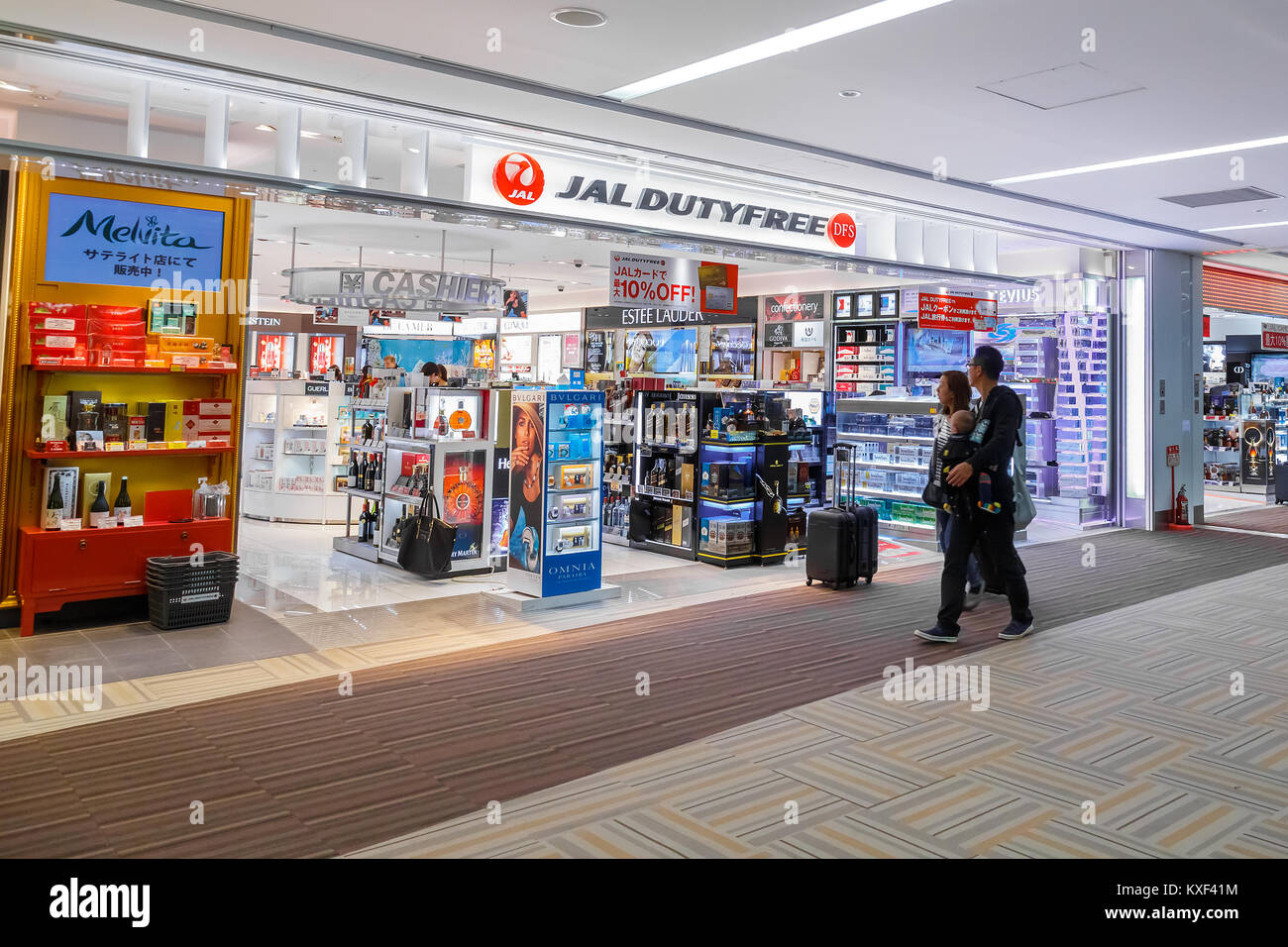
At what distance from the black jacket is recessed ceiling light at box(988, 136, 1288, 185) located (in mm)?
3042

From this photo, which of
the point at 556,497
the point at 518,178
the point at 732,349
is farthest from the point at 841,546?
the point at 732,349

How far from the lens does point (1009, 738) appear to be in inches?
159

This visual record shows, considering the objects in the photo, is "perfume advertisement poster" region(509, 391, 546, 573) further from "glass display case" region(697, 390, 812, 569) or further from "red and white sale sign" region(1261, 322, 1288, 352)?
"red and white sale sign" region(1261, 322, 1288, 352)

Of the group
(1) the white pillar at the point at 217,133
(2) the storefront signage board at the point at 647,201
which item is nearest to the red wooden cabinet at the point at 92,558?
(1) the white pillar at the point at 217,133

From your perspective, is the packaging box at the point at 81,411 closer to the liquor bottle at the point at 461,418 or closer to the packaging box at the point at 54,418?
the packaging box at the point at 54,418

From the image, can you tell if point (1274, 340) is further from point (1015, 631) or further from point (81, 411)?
point (81, 411)

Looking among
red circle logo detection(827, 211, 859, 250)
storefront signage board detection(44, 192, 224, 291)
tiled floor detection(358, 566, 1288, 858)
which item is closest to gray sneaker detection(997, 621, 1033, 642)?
tiled floor detection(358, 566, 1288, 858)

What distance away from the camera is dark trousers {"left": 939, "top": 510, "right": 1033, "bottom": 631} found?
5484 mm

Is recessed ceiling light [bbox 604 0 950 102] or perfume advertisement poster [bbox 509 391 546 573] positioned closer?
recessed ceiling light [bbox 604 0 950 102]

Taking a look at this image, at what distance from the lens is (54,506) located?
5.68 meters

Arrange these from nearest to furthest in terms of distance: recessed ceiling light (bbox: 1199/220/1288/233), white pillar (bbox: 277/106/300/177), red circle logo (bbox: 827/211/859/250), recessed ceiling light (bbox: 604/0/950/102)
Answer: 1. recessed ceiling light (bbox: 604/0/950/102)
2. white pillar (bbox: 277/106/300/177)
3. red circle logo (bbox: 827/211/859/250)
4. recessed ceiling light (bbox: 1199/220/1288/233)
